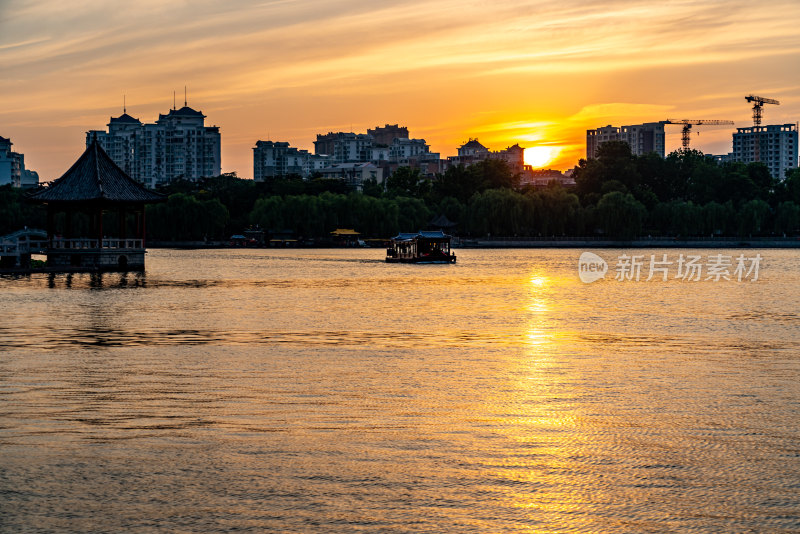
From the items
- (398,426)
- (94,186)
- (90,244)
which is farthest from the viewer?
(90,244)

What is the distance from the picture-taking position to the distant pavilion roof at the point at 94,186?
166ft

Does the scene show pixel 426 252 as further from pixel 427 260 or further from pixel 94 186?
pixel 94 186

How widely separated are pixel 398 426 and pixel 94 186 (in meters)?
44.7

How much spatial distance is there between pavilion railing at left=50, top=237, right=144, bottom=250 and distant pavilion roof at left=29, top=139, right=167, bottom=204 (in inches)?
101

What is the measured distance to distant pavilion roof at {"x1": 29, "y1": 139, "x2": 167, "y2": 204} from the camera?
166ft

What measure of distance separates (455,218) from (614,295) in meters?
75.6

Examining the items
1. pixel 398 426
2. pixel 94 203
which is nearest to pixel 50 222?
pixel 94 203

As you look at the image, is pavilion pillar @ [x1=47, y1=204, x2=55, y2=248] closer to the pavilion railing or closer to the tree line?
the pavilion railing

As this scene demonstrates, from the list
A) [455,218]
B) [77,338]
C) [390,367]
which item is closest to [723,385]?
[390,367]

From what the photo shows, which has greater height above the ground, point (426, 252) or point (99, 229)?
point (99, 229)

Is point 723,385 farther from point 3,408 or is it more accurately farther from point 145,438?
point 3,408

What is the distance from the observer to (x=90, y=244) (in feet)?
174

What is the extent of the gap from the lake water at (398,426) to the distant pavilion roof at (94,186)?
91.4 feet

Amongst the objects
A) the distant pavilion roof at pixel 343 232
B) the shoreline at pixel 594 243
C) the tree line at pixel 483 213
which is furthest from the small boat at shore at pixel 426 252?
the shoreline at pixel 594 243
